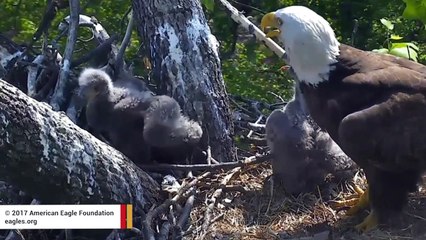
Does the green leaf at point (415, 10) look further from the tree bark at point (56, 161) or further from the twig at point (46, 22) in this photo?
the twig at point (46, 22)

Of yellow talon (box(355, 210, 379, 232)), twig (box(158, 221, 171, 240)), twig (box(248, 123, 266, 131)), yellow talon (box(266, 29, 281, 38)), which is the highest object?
yellow talon (box(266, 29, 281, 38))

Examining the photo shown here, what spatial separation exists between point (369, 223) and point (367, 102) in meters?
0.77

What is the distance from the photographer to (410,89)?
500 cm

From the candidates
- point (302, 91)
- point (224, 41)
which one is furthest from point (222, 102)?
point (224, 41)

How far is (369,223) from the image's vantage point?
5.28 meters

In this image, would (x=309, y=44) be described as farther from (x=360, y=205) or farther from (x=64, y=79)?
(x=64, y=79)

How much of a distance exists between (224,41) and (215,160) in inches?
111

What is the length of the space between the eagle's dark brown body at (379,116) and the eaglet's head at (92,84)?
4.29ft

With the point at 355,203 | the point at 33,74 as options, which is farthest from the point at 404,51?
the point at 33,74

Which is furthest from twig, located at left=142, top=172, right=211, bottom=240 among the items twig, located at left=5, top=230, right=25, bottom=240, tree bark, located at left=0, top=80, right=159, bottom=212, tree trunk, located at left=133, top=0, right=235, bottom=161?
twig, located at left=5, top=230, right=25, bottom=240

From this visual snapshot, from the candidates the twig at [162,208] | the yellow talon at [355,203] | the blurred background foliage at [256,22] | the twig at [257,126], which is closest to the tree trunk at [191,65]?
the twig at [257,126]

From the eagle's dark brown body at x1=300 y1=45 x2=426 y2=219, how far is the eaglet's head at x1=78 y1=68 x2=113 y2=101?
4.29 ft

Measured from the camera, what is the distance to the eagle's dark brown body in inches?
192

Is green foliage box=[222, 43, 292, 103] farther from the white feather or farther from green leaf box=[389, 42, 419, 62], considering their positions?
the white feather
